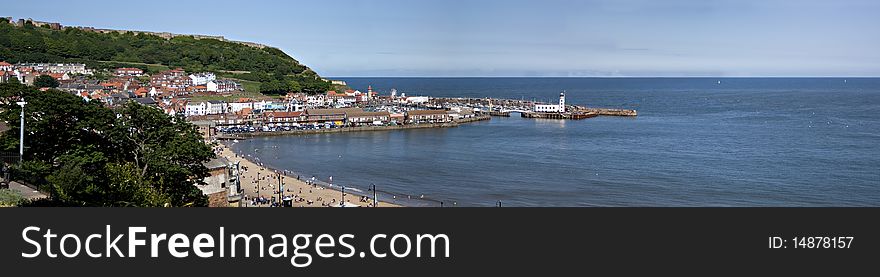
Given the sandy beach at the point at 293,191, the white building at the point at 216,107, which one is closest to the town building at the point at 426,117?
the white building at the point at 216,107

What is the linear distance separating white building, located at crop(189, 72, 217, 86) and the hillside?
2757 mm

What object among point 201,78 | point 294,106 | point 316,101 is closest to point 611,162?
point 294,106

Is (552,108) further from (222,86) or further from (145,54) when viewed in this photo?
(145,54)

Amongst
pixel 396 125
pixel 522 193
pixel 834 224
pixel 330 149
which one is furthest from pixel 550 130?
pixel 834 224

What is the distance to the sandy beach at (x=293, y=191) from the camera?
13.4 metres

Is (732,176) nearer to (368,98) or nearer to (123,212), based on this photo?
(123,212)

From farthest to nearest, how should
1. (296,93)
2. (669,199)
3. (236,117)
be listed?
1. (296,93)
2. (236,117)
3. (669,199)

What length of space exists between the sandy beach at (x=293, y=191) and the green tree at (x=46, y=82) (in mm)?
17835

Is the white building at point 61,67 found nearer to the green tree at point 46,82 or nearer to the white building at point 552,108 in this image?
the green tree at point 46,82

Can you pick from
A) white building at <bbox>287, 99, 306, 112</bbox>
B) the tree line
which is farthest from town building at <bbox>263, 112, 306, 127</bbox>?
the tree line

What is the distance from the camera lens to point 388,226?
11.9 feet

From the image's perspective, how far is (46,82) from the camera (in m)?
31.4

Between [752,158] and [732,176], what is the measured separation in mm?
3614

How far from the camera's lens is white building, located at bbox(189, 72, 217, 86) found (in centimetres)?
4094
